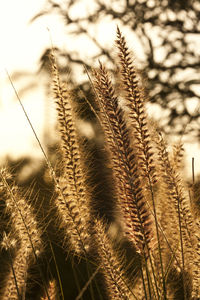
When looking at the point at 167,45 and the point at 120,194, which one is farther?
the point at 167,45

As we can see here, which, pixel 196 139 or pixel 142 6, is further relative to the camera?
pixel 142 6

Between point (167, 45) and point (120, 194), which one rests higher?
point (167, 45)

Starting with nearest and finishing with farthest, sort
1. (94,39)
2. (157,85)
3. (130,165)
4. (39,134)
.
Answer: (130,165) < (39,134) < (94,39) < (157,85)

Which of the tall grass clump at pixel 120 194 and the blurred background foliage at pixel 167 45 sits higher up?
the blurred background foliage at pixel 167 45

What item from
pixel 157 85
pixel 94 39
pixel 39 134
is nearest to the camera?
pixel 39 134

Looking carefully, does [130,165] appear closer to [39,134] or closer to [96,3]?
[39,134]

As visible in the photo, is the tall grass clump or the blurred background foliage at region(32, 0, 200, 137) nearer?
the tall grass clump

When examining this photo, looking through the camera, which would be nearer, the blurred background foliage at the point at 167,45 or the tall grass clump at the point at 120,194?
the tall grass clump at the point at 120,194

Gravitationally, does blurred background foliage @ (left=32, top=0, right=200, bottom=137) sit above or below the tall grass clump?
above

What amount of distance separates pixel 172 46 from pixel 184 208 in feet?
2.89

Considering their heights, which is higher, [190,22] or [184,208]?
[190,22]

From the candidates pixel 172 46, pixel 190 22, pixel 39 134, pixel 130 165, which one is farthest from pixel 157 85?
pixel 130 165

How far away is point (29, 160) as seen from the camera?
0.76m

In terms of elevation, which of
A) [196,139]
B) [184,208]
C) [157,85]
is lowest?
[184,208]
